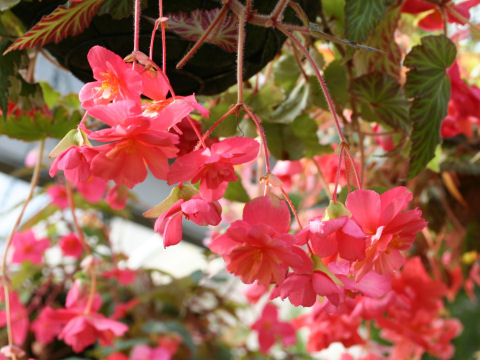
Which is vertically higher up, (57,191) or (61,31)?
(61,31)

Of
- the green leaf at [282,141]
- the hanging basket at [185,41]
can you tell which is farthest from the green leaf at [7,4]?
the green leaf at [282,141]

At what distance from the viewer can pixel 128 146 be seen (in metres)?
0.24

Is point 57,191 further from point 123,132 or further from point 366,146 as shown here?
point 123,132

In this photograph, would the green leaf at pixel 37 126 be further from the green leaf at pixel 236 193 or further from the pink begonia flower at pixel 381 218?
the pink begonia flower at pixel 381 218

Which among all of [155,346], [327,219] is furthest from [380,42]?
[155,346]

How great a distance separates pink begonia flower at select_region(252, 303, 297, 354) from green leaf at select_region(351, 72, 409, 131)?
58 centimetres

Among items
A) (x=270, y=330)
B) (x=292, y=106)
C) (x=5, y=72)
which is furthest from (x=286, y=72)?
(x=270, y=330)

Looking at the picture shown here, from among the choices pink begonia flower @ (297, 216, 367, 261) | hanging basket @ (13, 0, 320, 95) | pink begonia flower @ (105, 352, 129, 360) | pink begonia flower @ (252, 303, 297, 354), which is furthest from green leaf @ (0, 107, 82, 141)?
pink begonia flower @ (105, 352, 129, 360)

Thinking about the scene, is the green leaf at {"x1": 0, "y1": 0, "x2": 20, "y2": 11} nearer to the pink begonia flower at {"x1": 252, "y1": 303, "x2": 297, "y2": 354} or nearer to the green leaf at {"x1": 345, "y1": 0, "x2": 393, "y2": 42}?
the green leaf at {"x1": 345, "y1": 0, "x2": 393, "y2": 42}

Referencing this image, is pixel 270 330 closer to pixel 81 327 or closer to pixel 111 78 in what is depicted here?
pixel 81 327

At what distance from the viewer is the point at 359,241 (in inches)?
10.4

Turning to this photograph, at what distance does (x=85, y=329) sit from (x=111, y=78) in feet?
0.90

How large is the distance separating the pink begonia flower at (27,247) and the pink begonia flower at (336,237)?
38.5 inches

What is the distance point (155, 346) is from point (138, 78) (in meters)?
1.04
